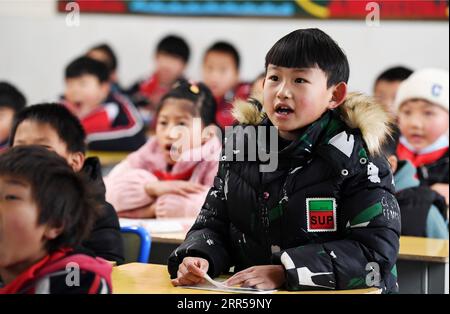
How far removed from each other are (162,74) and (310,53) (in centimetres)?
499

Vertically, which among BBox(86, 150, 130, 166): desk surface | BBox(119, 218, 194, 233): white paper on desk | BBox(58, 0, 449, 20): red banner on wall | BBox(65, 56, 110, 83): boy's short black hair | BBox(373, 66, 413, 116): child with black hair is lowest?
BBox(119, 218, 194, 233): white paper on desk

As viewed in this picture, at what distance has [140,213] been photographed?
11.3 ft

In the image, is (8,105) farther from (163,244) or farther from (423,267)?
(423,267)

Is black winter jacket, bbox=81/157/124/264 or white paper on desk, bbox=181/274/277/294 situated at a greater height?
black winter jacket, bbox=81/157/124/264

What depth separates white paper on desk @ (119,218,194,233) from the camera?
2.97 metres

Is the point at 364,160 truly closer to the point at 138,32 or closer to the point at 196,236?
the point at 196,236

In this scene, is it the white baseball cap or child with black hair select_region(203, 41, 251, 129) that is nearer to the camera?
the white baseball cap

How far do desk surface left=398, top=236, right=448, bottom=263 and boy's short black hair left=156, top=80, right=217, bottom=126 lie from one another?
3.30 feet

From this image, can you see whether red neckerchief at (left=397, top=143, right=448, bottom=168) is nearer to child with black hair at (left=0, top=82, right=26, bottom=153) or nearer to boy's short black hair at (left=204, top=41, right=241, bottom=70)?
child with black hair at (left=0, top=82, right=26, bottom=153)

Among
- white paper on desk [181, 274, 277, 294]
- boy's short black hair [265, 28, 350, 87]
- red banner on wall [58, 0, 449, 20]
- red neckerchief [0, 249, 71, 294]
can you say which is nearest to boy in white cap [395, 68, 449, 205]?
red banner on wall [58, 0, 449, 20]

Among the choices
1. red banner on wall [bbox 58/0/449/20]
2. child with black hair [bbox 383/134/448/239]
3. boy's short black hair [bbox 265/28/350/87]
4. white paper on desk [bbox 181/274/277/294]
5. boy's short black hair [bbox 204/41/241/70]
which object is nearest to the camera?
white paper on desk [bbox 181/274/277/294]

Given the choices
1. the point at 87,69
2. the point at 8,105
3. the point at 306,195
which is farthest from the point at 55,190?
the point at 87,69
